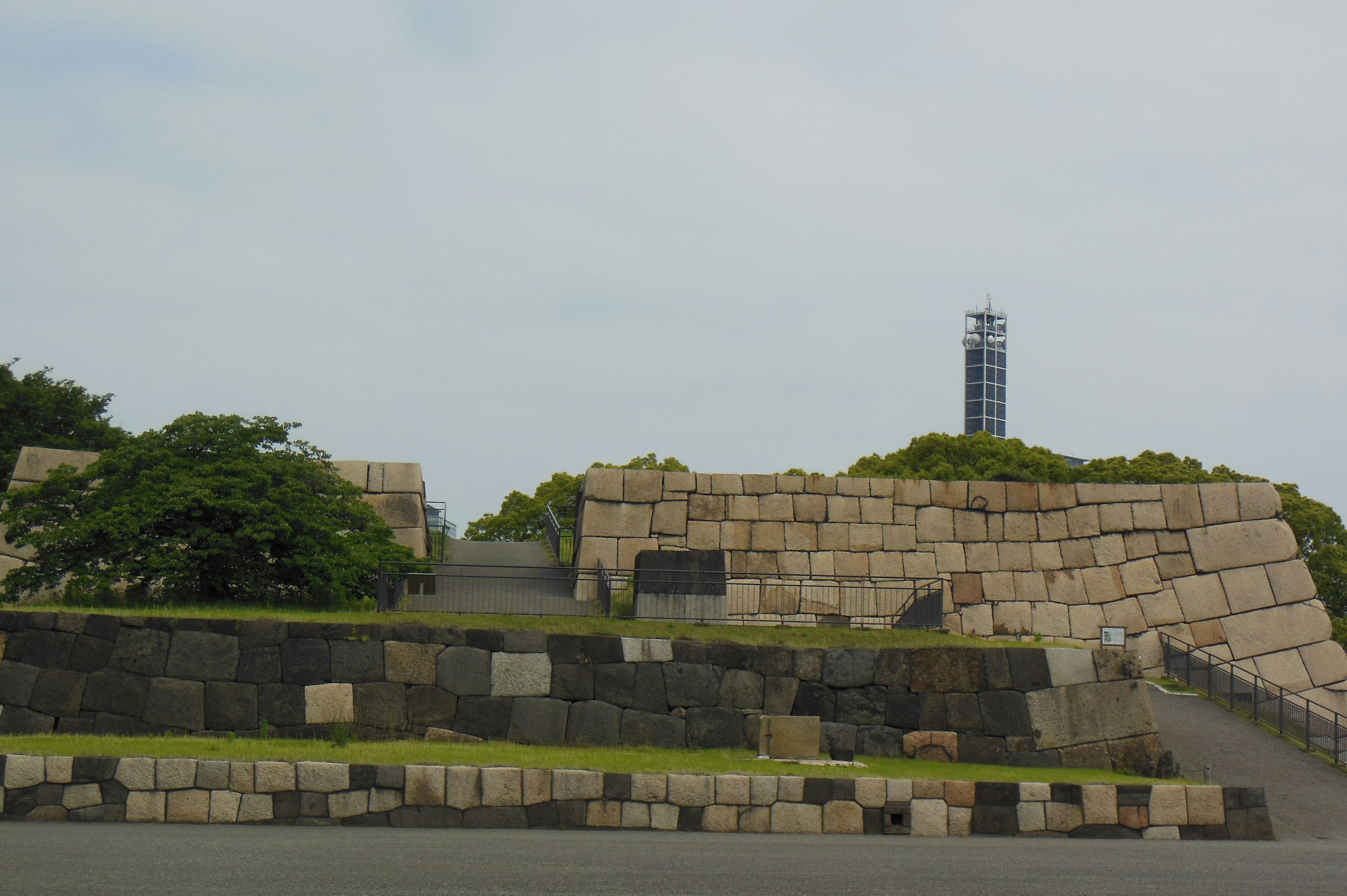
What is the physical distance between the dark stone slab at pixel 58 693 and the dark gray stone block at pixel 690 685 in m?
7.16

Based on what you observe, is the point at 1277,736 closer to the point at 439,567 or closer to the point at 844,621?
the point at 844,621

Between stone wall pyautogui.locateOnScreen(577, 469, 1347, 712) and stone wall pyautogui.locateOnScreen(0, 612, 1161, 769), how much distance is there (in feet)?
19.5

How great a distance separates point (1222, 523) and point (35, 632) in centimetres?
2082

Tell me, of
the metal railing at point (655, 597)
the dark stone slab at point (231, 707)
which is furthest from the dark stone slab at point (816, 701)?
the dark stone slab at point (231, 707)

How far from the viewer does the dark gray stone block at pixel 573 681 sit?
50.9ft

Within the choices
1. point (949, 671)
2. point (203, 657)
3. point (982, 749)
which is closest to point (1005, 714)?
point (982, 749)

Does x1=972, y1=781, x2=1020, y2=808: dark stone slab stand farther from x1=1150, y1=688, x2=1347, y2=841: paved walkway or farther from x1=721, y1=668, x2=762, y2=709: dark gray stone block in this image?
x1=721, y1=668, x2=762, y2=709: dark gray stone block

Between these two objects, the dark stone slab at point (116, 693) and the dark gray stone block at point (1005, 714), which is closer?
the dark stone slab at point (116, 693)

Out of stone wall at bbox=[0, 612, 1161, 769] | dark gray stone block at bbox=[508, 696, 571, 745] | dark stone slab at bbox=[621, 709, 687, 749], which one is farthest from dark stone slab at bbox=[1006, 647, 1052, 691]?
dark gray stone block at bbox=[508, 696, 571, 745]

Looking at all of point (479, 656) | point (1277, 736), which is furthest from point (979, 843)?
point (1277, 736)

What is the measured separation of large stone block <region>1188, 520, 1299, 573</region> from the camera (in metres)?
23.7

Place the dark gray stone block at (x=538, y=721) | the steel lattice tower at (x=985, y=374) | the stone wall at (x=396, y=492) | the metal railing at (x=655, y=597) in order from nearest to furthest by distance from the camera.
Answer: the dark gray stone block at (x=538, y=721) < the metal railing at (x=655, y=597) < the stone wall at (x=396, y=492) < the steel lattice tower at (x=985, y=374)

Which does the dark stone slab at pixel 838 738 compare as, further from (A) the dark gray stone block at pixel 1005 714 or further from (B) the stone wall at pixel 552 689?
(A) the dark gray stone block at pixel 1005 714

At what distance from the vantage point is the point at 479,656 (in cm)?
1548
